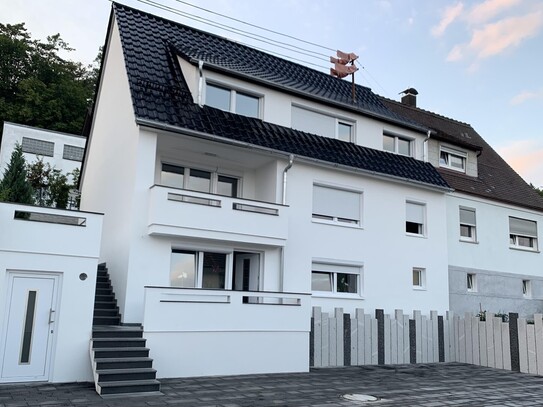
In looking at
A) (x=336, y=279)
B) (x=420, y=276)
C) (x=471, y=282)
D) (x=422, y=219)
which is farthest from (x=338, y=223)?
(x=471, y=282)

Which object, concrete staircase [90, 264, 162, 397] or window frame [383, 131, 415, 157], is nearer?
concrete staircase [90, 264, 162, 397]

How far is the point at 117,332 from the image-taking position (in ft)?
30.7

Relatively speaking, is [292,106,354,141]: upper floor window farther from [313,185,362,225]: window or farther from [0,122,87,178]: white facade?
[0,122,87,178]: white facade

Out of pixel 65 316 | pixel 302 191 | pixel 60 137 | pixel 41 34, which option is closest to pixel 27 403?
pixel 65 316

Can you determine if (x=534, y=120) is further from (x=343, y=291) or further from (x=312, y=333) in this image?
(x=312, y=333)

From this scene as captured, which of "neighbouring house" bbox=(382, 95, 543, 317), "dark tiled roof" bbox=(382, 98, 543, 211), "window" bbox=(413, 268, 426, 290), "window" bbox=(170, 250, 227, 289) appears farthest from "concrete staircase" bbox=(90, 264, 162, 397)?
"dark tiled roof" bbox=(382, 98, 543, 211)

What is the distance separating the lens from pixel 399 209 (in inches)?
610

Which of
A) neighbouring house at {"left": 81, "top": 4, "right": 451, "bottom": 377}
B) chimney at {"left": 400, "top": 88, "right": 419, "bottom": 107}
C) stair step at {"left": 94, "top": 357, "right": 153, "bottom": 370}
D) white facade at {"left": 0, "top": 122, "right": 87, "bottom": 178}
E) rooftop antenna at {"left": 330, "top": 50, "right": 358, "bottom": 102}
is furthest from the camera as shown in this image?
white facade at {"left": 0, "top": 122, "right": 87, "bottom": 178}

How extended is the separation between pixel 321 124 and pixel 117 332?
30.0 ft

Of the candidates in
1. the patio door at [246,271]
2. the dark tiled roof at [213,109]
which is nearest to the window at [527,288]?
the dark tiled roof at [213,109]

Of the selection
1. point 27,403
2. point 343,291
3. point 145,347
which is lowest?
point 27,403

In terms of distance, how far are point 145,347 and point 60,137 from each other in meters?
25.2

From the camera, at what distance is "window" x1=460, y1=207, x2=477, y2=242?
17.7m

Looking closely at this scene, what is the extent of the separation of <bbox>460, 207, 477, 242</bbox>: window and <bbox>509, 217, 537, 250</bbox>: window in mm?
2288
